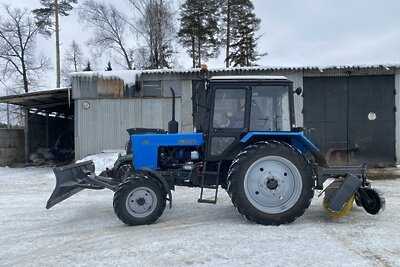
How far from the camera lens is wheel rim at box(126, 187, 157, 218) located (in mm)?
5969

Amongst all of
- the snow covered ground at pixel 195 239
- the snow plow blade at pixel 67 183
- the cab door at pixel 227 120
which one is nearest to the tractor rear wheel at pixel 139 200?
the snow covered ground at pixel 195 239

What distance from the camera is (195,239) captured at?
524 cm

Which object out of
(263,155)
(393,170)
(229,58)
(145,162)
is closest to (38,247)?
(145,162)

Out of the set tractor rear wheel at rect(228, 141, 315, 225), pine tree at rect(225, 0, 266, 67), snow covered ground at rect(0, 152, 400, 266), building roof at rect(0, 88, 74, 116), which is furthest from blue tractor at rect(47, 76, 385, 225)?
pine tree at rect(225, 0, 266, 67)

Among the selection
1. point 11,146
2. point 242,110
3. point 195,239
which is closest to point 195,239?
point 195,239

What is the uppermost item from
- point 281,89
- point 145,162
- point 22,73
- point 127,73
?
point 22,73

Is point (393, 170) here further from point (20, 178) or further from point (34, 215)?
point (20, 178)

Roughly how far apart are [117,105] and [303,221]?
10.9m

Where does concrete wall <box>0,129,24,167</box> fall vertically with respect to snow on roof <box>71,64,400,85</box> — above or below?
below

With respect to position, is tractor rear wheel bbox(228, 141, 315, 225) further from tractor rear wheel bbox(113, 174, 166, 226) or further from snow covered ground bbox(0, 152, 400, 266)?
tractor rear wheel bbox(113, 174, 166, 226)

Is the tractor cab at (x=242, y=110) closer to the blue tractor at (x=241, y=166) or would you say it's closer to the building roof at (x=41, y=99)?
the blue tractor at (x=241, y=166)

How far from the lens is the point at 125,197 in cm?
592

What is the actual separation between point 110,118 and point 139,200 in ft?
33.2

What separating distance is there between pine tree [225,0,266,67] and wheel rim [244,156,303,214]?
75.2 feet
